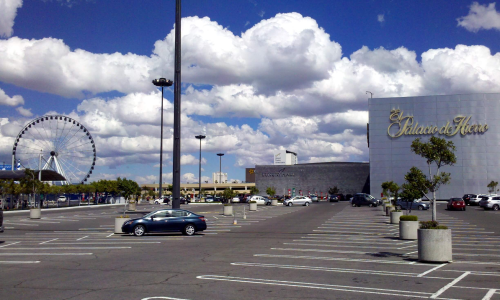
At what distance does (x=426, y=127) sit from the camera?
8038 centimetres

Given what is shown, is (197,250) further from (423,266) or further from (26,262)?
(423,266)

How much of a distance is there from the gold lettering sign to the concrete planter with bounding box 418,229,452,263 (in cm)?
7219

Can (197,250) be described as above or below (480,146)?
below

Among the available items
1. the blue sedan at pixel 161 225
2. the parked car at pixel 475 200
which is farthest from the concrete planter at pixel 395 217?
the parked car at pixel 475 200

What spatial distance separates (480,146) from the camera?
78188 millimetres

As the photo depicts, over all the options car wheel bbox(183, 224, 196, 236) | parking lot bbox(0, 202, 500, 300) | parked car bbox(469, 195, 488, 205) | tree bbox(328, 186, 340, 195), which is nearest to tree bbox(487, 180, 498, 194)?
parked car bbox(469, 195, 488, 205)

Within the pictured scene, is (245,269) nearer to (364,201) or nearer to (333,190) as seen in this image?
(364,201)

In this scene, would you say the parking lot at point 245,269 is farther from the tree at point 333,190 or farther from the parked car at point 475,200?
the tree at point 333,190

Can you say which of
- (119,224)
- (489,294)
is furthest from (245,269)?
(119,224)

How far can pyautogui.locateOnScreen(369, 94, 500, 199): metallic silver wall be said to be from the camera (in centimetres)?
7781

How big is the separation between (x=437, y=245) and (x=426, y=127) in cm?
7293

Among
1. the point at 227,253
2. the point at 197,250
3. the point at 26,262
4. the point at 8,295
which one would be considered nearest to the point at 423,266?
the point at 227,253

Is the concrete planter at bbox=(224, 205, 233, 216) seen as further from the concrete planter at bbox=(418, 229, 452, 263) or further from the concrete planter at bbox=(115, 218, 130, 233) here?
the concrete planter at bbox=(418, 229, 452, 263)

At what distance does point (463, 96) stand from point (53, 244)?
251ft
